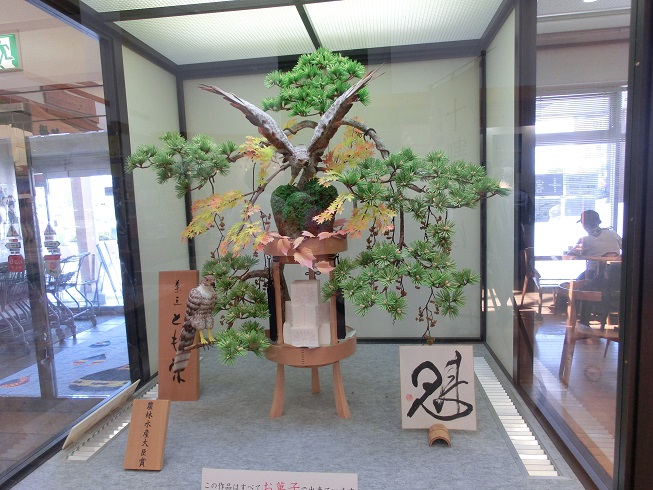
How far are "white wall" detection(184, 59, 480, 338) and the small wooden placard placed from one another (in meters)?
0.95

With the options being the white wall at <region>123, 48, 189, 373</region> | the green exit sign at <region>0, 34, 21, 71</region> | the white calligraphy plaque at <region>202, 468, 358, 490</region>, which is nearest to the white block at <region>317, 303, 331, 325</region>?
the white calligraphy plaque at <region>202, 468, 358, 490</region>

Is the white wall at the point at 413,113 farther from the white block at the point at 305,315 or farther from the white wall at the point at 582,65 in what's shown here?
→ the white block at the point at 305,315

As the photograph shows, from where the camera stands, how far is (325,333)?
4.32 feet

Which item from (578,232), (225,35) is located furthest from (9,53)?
(578,232)

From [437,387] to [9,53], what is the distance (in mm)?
1701

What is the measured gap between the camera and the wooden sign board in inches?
62.4

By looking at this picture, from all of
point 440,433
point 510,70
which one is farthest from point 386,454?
point 510,70

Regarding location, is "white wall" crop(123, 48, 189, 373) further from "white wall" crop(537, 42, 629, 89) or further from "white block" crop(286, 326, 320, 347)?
"white wall" crop(537, 42, 629, 89)

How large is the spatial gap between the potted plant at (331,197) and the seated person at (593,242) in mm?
245

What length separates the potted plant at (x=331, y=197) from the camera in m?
1.15

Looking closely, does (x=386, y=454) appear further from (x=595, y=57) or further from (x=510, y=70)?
(x=510, y=70)

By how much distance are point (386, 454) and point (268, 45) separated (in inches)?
63.8

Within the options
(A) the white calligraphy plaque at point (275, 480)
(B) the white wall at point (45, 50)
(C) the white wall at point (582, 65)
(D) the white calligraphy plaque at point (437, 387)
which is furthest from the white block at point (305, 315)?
(B) the white wall at point (45, 50)

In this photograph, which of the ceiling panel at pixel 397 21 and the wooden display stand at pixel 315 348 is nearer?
the wooden display stand at pixel 315 348
